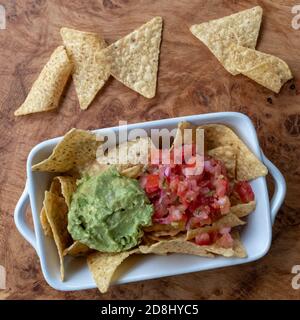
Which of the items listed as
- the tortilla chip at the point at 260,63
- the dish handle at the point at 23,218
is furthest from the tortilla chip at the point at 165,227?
the tortilla chip at the point at 260,63

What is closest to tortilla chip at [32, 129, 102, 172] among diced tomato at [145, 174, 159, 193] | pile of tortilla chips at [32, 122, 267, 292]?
pile of tortilla chips at [32, 122, 267, 292]

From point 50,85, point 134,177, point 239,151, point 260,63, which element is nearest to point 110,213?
point 134,177

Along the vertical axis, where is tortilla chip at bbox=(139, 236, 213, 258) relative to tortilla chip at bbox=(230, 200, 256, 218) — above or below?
below

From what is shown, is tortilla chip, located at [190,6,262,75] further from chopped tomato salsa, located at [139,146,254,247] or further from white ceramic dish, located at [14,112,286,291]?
chopped tomato salsa, located at [139,146,254,247]

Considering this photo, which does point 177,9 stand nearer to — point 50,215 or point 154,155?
point 154,155

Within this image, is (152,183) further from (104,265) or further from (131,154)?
(104,265)
